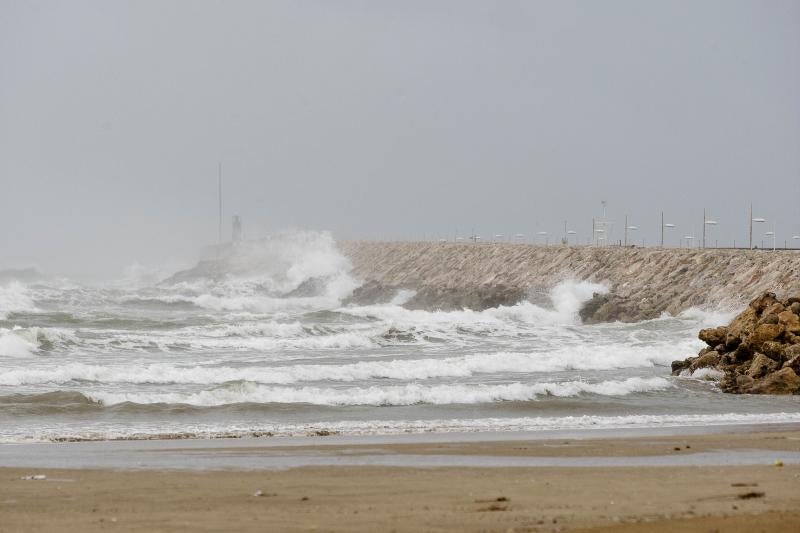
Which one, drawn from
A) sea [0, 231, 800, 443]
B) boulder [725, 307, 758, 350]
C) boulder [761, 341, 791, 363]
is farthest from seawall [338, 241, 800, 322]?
boulder [761, 341, 791, 363]

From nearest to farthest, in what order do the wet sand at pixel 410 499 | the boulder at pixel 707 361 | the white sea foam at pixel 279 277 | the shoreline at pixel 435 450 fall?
the wet sand at pixel 410 499
the shoreline at pixel 435 450
the boulder at pixel 707 361
the white sea foam at pixel 279 277

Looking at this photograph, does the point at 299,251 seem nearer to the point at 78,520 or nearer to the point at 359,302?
→ the point at 359,302

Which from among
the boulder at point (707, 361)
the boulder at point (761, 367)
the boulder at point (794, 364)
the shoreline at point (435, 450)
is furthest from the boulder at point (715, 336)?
the shoreline at point (435, 450)

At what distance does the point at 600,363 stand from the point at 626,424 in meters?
9.66

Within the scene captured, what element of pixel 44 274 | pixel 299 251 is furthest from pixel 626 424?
pixel 44 274

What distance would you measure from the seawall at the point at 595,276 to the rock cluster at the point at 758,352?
12.4m

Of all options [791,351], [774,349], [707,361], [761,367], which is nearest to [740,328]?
[707,361]

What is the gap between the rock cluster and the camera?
811 inches

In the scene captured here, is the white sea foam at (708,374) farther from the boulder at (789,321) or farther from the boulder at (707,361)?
the boulder at (789,321)

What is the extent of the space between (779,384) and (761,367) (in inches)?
27.8

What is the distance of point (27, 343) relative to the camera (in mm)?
29734

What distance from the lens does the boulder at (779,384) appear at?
2033 cm

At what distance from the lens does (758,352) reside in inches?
851

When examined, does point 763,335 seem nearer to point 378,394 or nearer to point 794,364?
point 794,364
